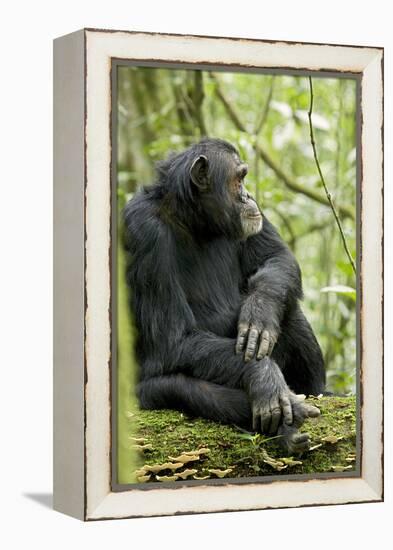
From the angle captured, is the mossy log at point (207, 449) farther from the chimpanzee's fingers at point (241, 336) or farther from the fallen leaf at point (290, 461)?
the chimpanzee's fingers at point (241, 336)

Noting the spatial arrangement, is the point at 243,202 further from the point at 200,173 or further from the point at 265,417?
the point at 265,417

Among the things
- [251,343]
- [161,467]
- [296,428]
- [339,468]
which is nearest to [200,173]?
[251,343]

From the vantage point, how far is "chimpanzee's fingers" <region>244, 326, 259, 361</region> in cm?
600

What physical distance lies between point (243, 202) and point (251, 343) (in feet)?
3.01

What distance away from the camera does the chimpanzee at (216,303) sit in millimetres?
5961

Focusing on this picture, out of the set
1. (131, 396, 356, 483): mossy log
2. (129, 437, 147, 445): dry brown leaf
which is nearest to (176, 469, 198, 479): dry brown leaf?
(131, 396, 356, 483): mossy log

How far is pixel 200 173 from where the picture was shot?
6.35m

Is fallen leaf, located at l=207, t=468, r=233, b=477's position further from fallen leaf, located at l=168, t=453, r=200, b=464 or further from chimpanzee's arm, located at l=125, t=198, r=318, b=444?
chimpanzee's arm, located at l=125, t=198, r=318, b=444

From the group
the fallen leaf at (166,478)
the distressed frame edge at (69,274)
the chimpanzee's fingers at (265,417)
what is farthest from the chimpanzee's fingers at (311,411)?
the distressed frame edge at (69,274)

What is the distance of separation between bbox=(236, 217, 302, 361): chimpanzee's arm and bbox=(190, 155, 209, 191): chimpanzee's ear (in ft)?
1.74

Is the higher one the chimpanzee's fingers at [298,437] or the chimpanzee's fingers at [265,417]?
the chimpanzee's fingers at [265,417]

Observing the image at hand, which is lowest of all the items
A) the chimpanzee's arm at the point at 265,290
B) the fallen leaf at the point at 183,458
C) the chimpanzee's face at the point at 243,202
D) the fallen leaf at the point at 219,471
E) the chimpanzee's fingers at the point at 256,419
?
the fallen leaf at the point at 219,471

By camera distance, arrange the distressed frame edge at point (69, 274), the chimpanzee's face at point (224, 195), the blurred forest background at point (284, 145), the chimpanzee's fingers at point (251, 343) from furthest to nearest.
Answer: the blurred forest background at point (284, 145) → the chimpanzee's face at point (224, 195) → the chimpanzee's fingers at point (251, 343) → the distressed frame edge at point (69, 274)

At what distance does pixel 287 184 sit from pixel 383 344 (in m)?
2.83
